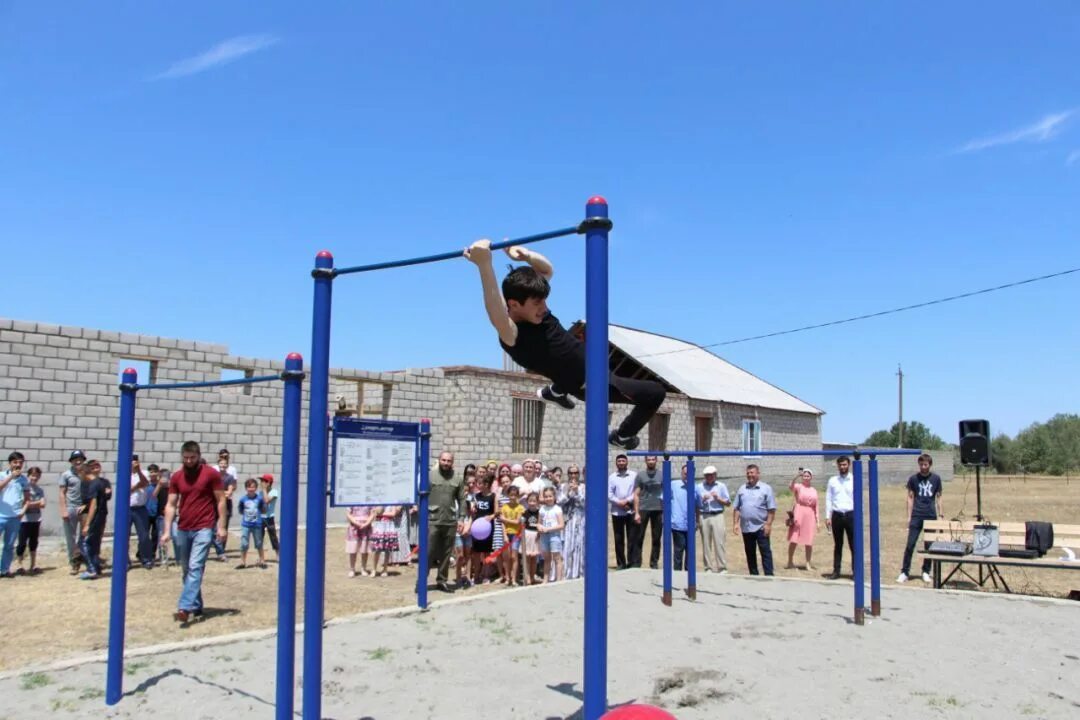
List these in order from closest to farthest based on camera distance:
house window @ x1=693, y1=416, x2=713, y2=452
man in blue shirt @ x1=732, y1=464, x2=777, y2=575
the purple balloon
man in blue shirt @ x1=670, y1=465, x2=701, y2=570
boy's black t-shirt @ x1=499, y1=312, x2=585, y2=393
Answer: boy's black t-shirt @ x1=499, y1=312, x2=585, y2=393 → the purple balloon → man in blue shirt @ x1=732, y1=464, x2=777, y2=575 → man in blue shirt @ x1=670, y1=465, x2=701, y2=570 → house window @ x1=693, y1=416, x2=713, y2=452

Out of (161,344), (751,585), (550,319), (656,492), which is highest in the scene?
(161,344)

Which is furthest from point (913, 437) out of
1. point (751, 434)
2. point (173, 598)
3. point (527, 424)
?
point (173, 598)

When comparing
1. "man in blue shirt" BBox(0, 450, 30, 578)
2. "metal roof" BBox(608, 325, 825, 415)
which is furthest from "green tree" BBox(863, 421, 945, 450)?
"man in blue shirt" BBox(0, 450, 30, 578)

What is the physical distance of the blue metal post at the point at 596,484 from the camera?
2918 mm

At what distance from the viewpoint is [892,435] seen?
71.4m

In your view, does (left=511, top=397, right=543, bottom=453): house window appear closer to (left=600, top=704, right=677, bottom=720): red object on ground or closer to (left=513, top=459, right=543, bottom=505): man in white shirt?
(left=513, top=459, right=543, bottom=505): man in white shirt

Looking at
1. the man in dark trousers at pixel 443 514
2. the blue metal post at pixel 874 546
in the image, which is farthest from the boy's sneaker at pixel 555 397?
the man in dark trousers at pixel 443 514

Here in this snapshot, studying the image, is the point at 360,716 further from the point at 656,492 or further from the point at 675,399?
the point at 675,399

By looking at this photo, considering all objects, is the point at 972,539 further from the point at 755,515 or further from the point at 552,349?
the point at 552,349

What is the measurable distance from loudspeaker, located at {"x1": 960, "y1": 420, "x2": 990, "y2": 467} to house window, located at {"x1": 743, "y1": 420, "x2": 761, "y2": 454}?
16306 millimetres

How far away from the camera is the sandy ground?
462cm

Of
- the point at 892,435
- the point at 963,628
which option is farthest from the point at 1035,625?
the point at 892,435

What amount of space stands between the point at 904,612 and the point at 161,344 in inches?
431

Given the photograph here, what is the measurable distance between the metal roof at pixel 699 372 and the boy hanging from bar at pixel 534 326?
20199mm
